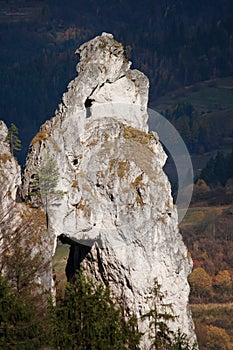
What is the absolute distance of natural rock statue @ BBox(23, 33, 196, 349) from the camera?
3216cm

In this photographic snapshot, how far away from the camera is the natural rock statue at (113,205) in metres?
32.2

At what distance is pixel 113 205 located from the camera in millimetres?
32531

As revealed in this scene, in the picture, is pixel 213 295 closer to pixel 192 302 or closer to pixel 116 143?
pixel 192 302

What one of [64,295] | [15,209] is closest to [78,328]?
[64,295]

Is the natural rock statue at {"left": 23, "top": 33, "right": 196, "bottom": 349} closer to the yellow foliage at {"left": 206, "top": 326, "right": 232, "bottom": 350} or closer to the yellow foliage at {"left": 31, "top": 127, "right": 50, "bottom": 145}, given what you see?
the yellow foliage at {"left": 31, "top": 127, "right": 50, "bottom": 145}

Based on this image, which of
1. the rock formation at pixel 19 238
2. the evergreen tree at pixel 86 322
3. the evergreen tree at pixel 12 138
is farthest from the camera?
the evergreen tree at pixel 12 138

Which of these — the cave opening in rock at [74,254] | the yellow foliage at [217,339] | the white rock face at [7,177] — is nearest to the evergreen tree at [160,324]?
the cave opening in rock at [74,254]

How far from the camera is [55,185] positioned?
1238 inches

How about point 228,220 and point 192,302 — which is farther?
point 228,220

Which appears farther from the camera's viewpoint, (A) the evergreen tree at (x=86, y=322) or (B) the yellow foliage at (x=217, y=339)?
(B) the yellow foliage at (x=217, y=339)

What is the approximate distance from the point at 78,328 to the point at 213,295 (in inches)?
2189

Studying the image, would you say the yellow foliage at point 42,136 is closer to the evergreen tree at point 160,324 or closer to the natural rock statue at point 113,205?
the natural rock statue at point 113,205

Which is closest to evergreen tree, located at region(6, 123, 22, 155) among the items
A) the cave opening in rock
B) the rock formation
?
the rock formation

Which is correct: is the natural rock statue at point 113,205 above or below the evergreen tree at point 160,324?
above
